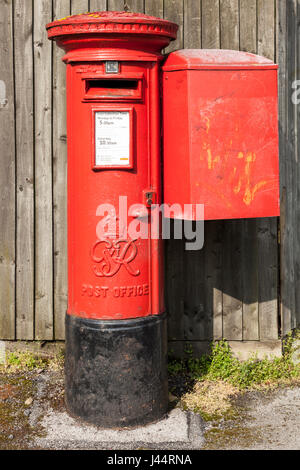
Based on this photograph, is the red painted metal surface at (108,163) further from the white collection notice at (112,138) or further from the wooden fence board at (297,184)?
the wooden fence board at (297,184)

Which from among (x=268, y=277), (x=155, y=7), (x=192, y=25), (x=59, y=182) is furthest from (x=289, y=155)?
(x=59, y=182)

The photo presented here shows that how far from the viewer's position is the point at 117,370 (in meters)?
4.38

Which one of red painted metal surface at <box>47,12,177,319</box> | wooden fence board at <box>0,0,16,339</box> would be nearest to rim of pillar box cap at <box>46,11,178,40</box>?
red painted metal surface at <box>47,12,177,319</box>

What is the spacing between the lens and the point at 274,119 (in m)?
4.38

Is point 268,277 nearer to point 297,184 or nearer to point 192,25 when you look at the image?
point 297,184

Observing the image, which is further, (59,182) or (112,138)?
(59,182)

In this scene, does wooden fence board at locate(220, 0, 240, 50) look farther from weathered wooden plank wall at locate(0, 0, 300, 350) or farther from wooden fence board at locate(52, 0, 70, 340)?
wooden fence board at locate(52, 0, 70, 340)

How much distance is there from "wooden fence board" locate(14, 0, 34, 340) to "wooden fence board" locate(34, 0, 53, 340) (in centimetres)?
4

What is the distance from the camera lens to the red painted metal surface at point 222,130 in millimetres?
4254

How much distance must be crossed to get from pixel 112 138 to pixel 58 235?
1.46 m

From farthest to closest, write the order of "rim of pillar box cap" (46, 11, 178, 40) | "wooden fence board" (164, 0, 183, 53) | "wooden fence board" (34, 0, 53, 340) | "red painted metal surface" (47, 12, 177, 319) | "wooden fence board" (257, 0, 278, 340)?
"wooden fence board" (257, 0, 278, 340)
"wooden fence board" (34, 0, 53, 340)
"wooden fence board" (164, 0, 183, 53)
"red painted metal surface" (47, 12, 177, 319)
"rim of pillar box cap" (46, 11, 178, 40)

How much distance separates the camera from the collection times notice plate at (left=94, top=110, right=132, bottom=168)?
13.9 ft

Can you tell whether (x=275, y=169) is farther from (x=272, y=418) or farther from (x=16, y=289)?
(x=16, y=289)

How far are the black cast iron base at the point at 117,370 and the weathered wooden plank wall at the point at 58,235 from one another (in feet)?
3.36
